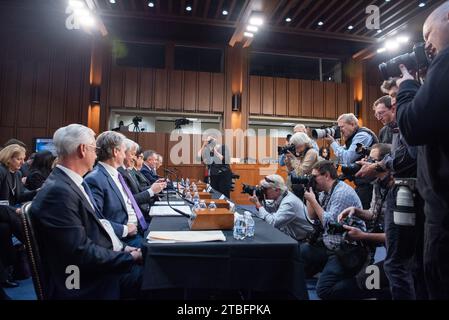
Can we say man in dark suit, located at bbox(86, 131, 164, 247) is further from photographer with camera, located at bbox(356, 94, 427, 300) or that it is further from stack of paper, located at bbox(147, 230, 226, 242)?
photographer with camera, located at bbox(356, 94, 427, 300)

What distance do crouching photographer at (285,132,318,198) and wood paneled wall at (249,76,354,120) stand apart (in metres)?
5.15

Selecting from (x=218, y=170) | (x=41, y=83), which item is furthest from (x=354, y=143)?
(x=41, y=83)

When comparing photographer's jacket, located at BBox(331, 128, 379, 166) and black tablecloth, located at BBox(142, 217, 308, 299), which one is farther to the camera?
photographer's jacket, located at BBox(331, 128, 379, 166)

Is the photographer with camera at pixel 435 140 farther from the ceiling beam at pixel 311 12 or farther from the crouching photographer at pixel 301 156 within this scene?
the ceiling beam at pixel 311 12

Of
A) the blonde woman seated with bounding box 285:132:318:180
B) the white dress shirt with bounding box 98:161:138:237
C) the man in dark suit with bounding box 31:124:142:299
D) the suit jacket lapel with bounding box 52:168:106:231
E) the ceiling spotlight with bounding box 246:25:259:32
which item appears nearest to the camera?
the man in dark suit with bounding box 31:124:142:299

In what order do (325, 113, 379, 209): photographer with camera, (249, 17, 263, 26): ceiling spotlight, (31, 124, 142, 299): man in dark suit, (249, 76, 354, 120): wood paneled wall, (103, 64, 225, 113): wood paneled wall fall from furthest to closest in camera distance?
(249, 76, 354, 120): wood paneled wall < (103, 64, 225, 113): wood paneled wall < (249, 17, 263, 26): ceiling spotlight < (325, 113, 379, 209): photographer with camera < (31, 124, 142, 299): man in dark suit

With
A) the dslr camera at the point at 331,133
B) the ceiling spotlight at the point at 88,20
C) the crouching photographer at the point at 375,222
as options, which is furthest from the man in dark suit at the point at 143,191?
the ceiling spotlight at the point at 88,20

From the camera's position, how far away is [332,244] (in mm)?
2123

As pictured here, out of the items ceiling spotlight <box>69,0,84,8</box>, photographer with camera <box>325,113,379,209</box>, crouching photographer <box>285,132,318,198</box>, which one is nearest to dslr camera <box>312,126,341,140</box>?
crouching photographer <box>285,132,318,198</box>

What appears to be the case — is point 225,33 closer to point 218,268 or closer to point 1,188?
point 1,188

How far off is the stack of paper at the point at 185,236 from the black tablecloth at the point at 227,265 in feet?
0.16

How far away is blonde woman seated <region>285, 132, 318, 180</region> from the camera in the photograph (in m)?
3.23

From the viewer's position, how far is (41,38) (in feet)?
25.6

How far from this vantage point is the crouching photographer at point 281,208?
93.3 inches
